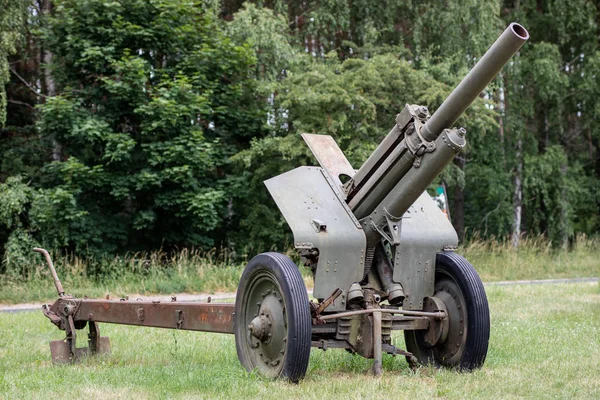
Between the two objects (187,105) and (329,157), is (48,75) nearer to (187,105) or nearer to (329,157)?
(187,105)

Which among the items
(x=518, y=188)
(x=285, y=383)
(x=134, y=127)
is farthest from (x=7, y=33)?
Result: (x=518, y=188)

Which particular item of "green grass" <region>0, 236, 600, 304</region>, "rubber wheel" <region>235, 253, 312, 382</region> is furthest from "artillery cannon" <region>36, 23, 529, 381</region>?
"green grass" <region>0, 236, 600, 304</region>

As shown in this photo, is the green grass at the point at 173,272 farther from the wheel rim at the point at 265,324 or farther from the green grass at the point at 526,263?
the wheel rim at the point at 265,324

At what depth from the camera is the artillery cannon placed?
532 cm

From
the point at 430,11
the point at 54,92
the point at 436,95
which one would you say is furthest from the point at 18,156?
the point at 430,11

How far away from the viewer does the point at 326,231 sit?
5613 millimetres

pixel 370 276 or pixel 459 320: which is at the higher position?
pixel 370 276

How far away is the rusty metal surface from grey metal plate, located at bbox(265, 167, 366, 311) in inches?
30.8

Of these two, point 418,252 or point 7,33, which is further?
point 7,33

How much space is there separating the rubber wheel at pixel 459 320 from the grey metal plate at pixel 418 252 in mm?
111

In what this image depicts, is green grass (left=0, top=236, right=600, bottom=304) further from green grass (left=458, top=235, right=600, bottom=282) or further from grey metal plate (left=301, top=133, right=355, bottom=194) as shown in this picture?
grey metal plate (left=301, top=133, right=355, bottom=194)

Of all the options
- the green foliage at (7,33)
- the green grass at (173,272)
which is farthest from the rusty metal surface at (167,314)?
the green foliage at (7,33)

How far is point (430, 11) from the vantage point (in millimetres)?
20297

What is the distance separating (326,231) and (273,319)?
75 centimetres
